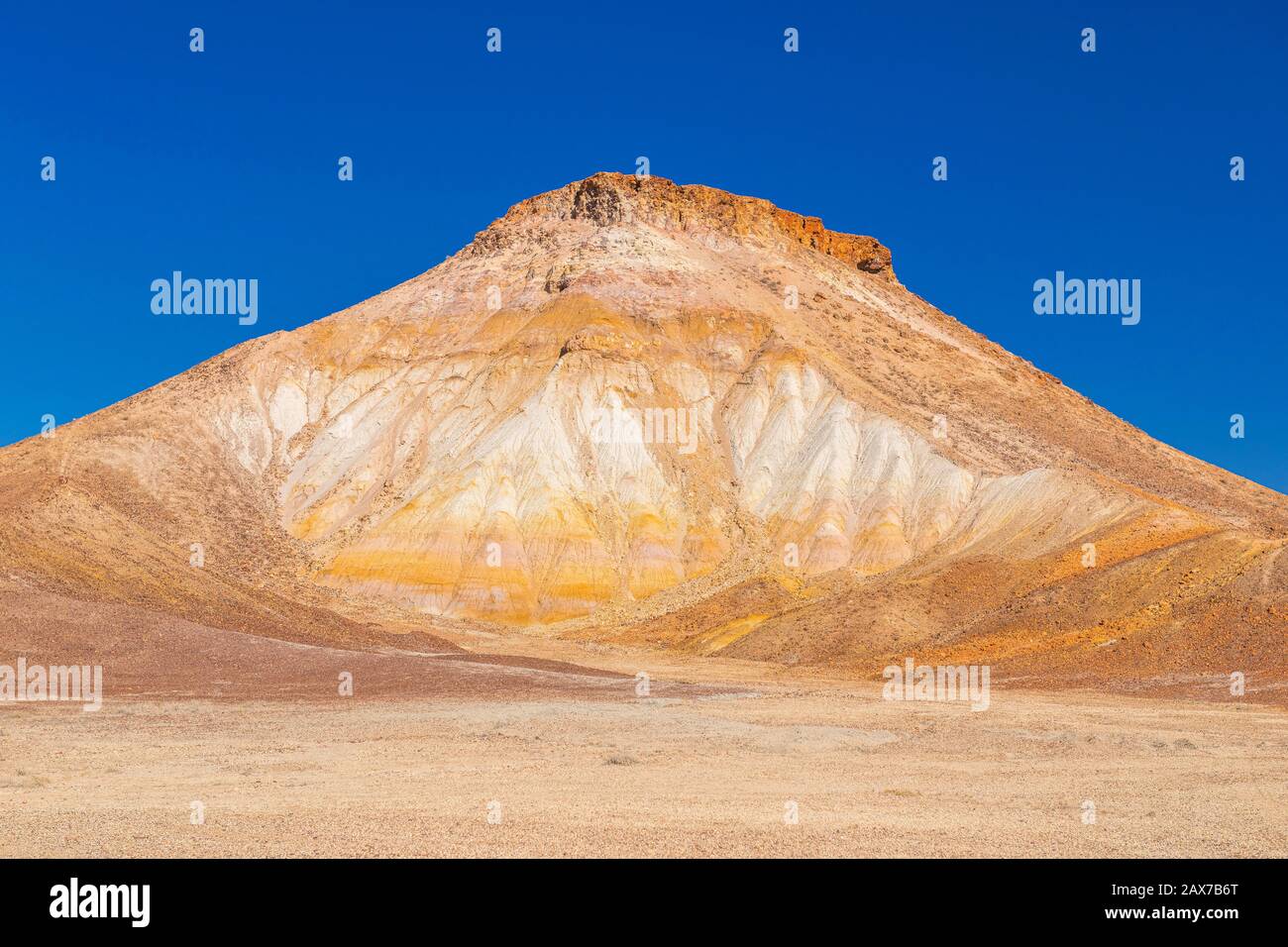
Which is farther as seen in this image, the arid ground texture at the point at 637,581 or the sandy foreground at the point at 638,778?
the arid ground texture at the point at 637,581

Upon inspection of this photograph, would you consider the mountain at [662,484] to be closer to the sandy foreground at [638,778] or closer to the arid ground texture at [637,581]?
the arid ground texture at [637,581]

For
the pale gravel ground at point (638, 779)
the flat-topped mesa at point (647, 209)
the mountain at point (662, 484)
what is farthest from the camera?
the flat-topped mesa at point (647, 209)

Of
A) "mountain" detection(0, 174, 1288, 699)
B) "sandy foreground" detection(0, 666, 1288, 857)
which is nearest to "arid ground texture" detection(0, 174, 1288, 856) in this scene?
"sandy foreground" detection(0, 666, 1288, 857)

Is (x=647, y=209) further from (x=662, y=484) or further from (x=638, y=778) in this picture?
(x=638, y=778)

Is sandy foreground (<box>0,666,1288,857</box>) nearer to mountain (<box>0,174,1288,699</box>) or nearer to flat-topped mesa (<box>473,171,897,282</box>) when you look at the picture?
mountain (<box>0,174,1288,699</box>)

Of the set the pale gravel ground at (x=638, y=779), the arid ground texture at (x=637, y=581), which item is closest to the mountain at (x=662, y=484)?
the arid ground texture at (x=637, y=581)
